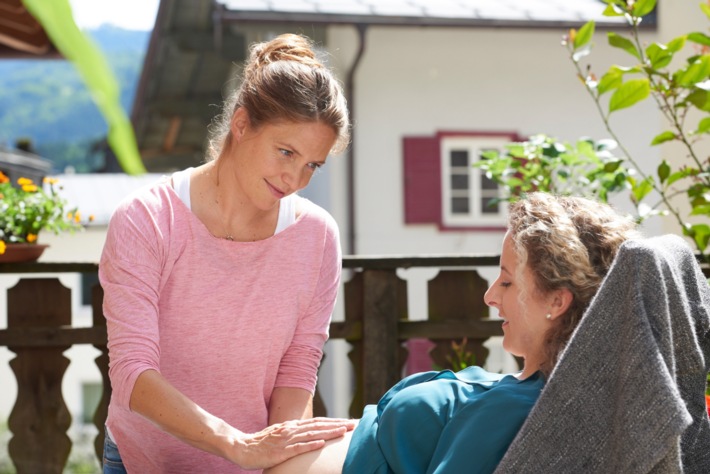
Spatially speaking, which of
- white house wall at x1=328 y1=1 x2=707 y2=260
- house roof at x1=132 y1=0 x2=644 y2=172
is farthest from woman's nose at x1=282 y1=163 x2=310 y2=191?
white house wall at x1=328 y1=1 x2=707 y2=260

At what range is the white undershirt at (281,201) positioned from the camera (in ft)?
5.82

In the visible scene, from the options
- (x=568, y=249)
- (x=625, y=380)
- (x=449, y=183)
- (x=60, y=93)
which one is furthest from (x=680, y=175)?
(x=449, y=183)

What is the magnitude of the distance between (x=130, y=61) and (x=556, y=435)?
1000 mm

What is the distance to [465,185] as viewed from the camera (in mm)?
10484

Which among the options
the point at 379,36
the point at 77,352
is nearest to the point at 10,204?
the point at 379,36

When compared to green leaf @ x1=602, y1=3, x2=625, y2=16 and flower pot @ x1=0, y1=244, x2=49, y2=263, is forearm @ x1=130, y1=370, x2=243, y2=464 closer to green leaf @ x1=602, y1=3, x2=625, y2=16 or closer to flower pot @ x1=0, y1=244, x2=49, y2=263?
flower pot @ x1=0, y1=244, x2=49, y2=263

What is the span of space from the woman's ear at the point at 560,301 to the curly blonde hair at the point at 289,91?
1.56 feet

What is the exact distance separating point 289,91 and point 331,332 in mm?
1443

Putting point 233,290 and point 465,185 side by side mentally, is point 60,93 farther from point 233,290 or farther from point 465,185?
point 465,185

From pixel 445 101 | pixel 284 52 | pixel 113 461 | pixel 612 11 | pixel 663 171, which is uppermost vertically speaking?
pixel 445 101

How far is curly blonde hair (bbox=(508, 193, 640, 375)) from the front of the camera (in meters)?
1.53

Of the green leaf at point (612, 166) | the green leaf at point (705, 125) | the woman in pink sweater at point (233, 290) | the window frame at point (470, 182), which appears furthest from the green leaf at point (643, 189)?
the window frame at point (470, 182)

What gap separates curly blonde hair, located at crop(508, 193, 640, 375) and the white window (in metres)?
8.74

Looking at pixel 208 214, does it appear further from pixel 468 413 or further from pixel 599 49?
pixel 599 49
